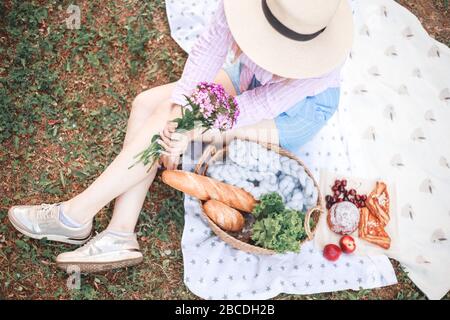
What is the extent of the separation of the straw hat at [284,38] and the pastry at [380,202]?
3.21 feet

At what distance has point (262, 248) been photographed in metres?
2.30

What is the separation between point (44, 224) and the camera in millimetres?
2330

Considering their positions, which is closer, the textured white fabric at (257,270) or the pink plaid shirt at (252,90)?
the pink plaid shirt at (252,90)

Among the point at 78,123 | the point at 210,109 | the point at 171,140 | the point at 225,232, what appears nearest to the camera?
the point at 210,109

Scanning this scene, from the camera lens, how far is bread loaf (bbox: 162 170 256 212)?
2.29 meters

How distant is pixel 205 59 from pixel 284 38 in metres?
0.45

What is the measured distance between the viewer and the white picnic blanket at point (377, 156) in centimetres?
249

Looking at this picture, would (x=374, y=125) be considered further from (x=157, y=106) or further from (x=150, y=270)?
(x=150, y=270)

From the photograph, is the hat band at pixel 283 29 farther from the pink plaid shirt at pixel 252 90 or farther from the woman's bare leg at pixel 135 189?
the woman's bare leg at pixel 135 189

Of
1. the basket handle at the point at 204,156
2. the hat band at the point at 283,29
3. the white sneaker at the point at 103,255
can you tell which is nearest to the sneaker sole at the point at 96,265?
the white sneaker at the point at 103,255

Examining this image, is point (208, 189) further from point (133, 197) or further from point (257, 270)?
point (257, 270)

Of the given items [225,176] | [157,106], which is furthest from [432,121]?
[157,106]

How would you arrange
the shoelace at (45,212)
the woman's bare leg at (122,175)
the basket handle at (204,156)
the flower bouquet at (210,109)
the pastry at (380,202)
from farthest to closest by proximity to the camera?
the pastry at (380,202) → the basket handle at (204,156) → the shoelace at (45,212) → the woman's bare leg at (122,175) → the flower bouquet at (210,109)

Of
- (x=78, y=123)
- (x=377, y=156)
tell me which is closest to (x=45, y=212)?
(x=78, y=123)
